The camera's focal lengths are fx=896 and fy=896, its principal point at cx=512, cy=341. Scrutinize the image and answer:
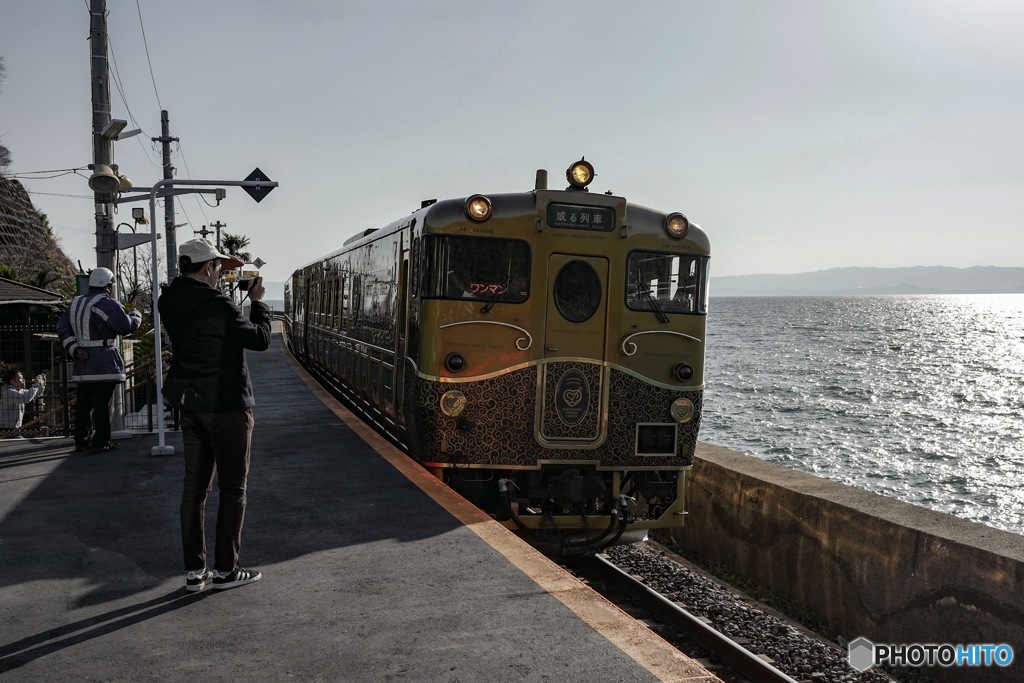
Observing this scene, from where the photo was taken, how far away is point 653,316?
8305mm

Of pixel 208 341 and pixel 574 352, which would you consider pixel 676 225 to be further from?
pixel 208 341

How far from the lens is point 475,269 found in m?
8.01

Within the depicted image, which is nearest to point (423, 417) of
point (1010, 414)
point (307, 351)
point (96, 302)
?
point (96, 302)

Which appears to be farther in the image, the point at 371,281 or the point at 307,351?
the point at 307,351

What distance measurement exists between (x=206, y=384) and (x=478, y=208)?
12.1 ft

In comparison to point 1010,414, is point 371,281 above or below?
above

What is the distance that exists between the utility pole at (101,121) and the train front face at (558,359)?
418cm

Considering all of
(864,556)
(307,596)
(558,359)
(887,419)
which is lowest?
(887,419)

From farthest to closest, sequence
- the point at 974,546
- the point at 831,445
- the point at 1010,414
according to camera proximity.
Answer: the point at 1010,414 < the point at 831,445 < the point at 974,546

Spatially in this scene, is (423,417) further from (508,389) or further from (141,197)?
(141,197)

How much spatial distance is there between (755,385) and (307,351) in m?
29.4

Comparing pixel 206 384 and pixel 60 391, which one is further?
pixel 60 391

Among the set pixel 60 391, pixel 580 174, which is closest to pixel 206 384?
pixel 580 174

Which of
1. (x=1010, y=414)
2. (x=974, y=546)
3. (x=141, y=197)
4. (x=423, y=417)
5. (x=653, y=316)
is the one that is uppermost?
(x=141, y=197)
